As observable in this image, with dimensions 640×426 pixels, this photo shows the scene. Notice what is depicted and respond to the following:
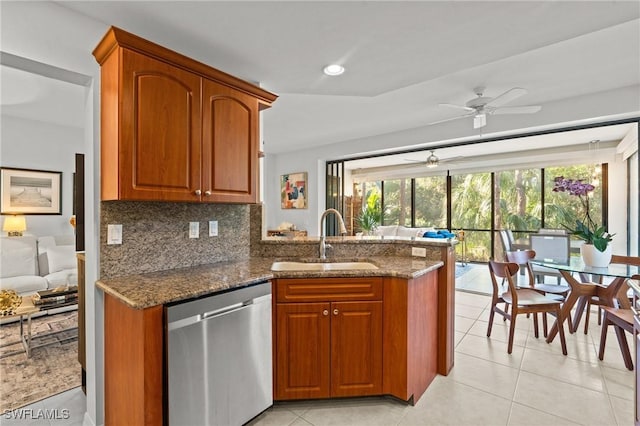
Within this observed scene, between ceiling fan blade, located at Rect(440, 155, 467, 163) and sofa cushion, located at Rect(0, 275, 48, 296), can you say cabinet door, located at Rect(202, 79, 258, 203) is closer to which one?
sofa cushion, located at Rect(0, 275, 48, 296)

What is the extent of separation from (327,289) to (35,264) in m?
4.13

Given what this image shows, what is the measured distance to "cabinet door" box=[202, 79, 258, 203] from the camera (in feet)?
6.47

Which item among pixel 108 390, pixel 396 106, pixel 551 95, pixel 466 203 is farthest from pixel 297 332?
pixel 466 203

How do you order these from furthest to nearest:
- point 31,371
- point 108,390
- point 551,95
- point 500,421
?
point 551,95, point 31,371, point 500,421, point 108,390

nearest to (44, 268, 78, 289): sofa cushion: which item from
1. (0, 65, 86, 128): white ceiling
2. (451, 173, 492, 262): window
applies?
(0, 65, 86, 128): white ceiling

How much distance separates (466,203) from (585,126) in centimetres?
366

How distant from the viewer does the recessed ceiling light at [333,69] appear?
2340mm

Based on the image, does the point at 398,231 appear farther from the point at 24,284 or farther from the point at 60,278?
the point at 24,284

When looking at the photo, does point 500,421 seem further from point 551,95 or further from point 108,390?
point 551,95

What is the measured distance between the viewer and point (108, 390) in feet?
5.70

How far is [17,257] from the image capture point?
12.3 feet

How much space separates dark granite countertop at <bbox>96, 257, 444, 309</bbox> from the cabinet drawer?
0.04 m

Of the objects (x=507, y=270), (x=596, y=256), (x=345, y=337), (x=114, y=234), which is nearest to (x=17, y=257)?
(x=114, y=234)

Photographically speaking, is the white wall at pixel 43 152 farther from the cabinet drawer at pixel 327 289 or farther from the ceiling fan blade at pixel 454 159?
the ceiling fan blade at pixel 454 159
